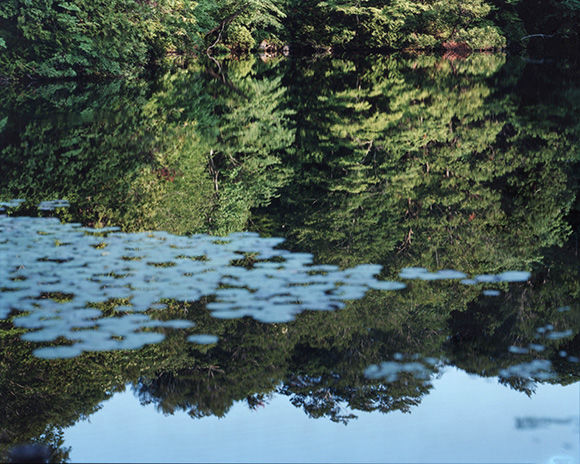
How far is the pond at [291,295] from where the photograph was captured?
4.81 metres

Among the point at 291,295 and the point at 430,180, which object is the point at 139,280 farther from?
the point at 430,180

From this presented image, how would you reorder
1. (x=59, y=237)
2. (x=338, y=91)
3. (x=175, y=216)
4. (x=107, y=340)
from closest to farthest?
1. (x=107, y=340)
2. (x=59, y=237)
3. (x=175, y=216)
4. (x=338, y=91)

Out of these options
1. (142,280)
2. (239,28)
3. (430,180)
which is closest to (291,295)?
(142,280)

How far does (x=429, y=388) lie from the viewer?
5305 millimetres

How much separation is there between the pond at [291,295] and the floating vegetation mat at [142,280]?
29 millimetres

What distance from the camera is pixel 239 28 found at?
3906 cm

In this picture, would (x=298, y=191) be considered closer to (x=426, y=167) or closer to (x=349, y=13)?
(x=426, y=167)

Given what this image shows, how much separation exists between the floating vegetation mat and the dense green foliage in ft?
65.5

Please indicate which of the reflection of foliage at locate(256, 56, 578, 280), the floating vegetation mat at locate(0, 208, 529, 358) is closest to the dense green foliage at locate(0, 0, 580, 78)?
the reflection of foliage at locate(256, 56, 578, 280)

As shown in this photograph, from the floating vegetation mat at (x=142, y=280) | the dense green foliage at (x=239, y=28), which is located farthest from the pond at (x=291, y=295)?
the dense green foliage at (x=239, y=28)

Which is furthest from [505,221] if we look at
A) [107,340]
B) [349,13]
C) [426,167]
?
[349,13]

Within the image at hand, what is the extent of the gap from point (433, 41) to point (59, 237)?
3678 cm

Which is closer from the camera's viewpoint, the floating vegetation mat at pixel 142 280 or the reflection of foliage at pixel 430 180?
the floating vegetation mat at pixel 142 280

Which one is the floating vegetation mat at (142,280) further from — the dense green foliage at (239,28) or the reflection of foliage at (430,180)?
the dense green foliage at (239,28)
